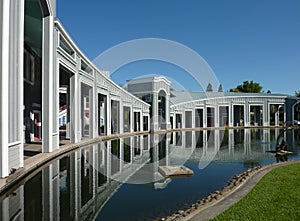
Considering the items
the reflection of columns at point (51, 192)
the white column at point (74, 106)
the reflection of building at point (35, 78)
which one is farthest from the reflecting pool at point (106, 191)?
the white column at point (74, 106)

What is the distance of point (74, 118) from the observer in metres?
20.2

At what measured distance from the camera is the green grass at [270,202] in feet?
17.3

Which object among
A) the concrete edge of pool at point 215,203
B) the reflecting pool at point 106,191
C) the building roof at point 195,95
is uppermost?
the building roof at point 195,95

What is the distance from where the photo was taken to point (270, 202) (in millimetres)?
6172

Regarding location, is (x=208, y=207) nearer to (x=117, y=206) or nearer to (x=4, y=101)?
(x=117, y=206)

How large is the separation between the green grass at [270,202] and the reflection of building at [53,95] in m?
7.31

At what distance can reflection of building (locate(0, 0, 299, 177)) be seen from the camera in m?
9.17

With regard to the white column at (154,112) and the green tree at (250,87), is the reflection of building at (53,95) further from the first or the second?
the green tree at (250,87)

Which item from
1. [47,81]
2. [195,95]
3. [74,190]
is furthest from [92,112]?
[195,95]

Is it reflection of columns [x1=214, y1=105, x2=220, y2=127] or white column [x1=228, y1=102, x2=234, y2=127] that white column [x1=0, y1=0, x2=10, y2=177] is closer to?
reflection of columns [x1=214, y1=105, x2=220, y2=127]

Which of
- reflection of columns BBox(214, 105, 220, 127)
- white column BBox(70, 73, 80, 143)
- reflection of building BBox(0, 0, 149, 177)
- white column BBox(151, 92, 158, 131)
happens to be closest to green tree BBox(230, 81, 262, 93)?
reflection of columns BBox(214, 105, 220, 127)

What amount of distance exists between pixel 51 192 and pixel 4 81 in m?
3.91

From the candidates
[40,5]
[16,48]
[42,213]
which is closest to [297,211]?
[42,213]

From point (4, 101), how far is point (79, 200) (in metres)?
4.27
